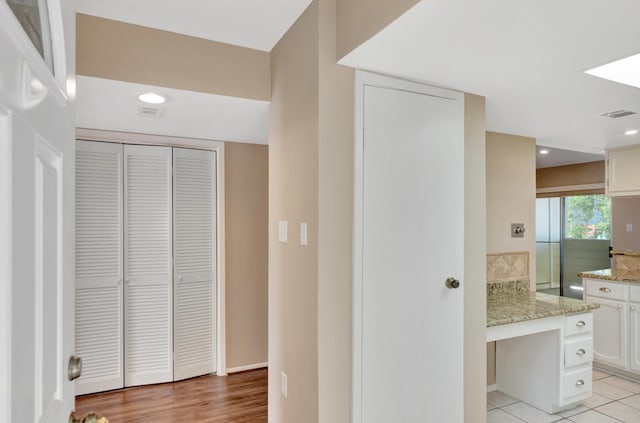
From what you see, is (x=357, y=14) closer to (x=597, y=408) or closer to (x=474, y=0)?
(x=474, y=0)

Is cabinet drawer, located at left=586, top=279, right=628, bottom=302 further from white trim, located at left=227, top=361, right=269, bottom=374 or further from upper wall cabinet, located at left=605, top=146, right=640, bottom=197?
white trim, located at left=227, top=361, right=269, bottom=374

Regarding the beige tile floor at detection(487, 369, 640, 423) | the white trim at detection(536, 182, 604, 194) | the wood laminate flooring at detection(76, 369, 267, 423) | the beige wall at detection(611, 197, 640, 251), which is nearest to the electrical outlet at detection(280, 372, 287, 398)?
the wood laminate flooring at detection(76, 369, 267, 423)

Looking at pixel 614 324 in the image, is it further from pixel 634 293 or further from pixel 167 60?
pixel 167 60

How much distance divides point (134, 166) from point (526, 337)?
355 centimetres

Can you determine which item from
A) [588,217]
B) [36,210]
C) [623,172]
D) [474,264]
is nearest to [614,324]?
[623,172]

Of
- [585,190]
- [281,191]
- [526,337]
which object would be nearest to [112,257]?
[281,191]

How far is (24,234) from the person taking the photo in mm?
602

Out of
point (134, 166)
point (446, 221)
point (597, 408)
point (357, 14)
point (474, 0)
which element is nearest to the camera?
point (474, 0)

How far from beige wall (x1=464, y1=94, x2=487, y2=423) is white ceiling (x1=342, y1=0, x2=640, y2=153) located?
21cm

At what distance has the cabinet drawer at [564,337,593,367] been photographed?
9.65ft

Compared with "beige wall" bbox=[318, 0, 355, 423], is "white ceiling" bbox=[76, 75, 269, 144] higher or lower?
higher

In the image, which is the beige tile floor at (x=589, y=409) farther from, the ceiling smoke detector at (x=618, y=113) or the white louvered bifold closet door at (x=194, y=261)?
the white louvered bifold closet door at (x=194, y=261)

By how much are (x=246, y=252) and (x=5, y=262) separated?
3294 mm

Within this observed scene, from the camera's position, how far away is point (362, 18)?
171 cm
